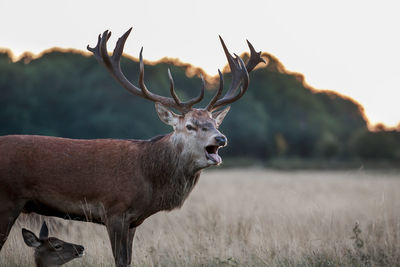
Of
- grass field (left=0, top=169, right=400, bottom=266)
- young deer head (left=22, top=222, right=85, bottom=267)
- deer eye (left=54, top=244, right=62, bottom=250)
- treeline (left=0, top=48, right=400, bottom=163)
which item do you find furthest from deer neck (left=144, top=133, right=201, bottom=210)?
treeline (left=0, top=48, right=400, bottom=163)

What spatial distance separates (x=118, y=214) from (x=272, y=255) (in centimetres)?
188

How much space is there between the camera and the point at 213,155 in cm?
513

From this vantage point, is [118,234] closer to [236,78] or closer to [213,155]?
[213,155]

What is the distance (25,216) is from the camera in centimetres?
700

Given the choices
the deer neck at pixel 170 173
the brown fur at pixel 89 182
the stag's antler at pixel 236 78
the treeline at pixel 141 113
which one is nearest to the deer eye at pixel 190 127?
the deer neck at pixel 170 173

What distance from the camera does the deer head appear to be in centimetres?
515

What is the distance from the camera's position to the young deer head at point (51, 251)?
5.14 meters

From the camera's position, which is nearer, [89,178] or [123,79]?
[89,178]

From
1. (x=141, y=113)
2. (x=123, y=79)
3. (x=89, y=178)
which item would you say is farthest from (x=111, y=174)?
(x=141, y=113)

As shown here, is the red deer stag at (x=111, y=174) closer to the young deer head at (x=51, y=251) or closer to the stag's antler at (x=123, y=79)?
the stag's antler at (x=123, y=79)

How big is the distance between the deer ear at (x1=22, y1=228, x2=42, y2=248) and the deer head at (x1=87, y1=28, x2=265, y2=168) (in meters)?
1.74

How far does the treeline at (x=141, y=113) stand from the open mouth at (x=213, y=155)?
22.7 metres

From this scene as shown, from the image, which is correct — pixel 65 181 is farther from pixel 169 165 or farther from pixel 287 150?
pixel 287 150

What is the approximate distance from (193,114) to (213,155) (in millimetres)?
542
